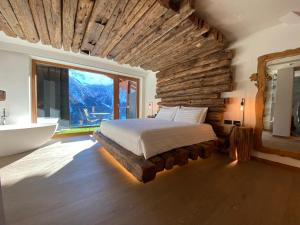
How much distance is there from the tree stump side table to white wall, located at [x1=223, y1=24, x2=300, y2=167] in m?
0.29

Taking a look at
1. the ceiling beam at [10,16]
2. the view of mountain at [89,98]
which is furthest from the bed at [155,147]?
the view of mountain at [89,98]

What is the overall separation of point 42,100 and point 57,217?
4083 millimetres

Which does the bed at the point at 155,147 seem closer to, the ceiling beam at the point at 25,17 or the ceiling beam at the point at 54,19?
the ceiling beam at the point at 54,19

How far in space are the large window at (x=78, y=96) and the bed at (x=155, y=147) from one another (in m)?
2.88

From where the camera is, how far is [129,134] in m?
2.27

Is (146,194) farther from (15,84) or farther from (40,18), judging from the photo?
(15,84)

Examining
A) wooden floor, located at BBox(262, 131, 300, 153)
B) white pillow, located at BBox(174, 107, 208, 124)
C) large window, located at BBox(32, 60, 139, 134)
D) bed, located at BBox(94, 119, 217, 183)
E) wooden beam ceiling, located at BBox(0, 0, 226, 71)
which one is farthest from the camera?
large window, located at BBox(32, 60, 139, 134)

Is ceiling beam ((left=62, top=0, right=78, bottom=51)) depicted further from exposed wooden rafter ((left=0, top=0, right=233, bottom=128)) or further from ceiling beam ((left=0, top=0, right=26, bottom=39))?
ceiling beam ((left=0, top=0, right=26, bottom=39))

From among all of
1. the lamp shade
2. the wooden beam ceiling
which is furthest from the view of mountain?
the wooden beam ceiling

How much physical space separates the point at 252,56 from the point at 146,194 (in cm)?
327

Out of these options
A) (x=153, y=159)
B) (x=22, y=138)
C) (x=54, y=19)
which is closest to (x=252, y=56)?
(x=153, y=159)

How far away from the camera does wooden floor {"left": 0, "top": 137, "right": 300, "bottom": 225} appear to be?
1307 millimetres

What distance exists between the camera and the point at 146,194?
1.68 metres

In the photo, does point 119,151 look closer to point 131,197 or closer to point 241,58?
point 131,197
